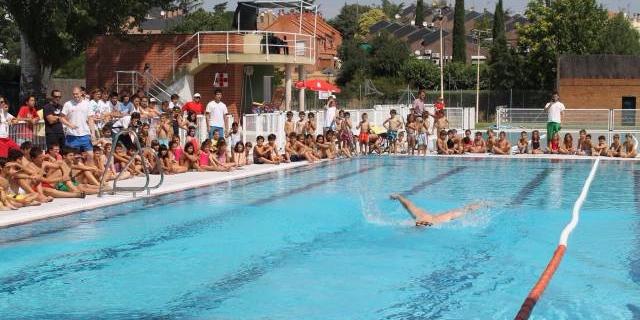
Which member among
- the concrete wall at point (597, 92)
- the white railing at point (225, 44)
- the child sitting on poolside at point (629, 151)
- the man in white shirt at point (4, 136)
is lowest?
the child sitting on poolside at point (629, 151)

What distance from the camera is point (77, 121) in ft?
49.5

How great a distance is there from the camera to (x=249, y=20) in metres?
33.0

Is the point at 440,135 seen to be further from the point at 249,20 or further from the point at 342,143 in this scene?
the point at 249,20

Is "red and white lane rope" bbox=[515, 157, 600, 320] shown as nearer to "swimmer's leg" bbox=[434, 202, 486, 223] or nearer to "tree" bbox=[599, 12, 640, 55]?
"swimmer's leg" bbox=[434, 202, 486, 223]

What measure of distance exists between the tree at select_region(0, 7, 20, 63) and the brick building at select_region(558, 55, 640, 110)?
30.8 meters

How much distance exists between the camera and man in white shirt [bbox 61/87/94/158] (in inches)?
592

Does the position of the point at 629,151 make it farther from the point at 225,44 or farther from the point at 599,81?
the point at 599,81

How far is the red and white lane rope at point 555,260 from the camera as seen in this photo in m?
5.67

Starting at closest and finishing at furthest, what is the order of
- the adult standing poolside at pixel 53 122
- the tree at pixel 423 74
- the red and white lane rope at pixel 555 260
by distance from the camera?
the red and white lane rope at pixel 555 260
the adult standing poolside at pixel 53 122
the tree at pixel 423 74

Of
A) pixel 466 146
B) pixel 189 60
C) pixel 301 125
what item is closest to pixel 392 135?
pixel 466 146

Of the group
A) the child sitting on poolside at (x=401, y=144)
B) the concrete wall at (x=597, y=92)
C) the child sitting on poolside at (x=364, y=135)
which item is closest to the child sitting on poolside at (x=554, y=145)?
the child sitting on poolside at (x=401, y=144)

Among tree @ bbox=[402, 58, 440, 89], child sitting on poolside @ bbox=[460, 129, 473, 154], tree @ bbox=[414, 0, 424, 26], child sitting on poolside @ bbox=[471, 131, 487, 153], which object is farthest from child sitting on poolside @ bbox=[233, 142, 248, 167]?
Result: tree @ bbox=[414, 0, 424, 26]

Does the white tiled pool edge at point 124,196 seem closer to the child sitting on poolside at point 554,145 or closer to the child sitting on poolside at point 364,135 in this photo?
the child sitting on poolside at point 364,135

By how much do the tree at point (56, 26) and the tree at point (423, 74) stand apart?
3539cm
